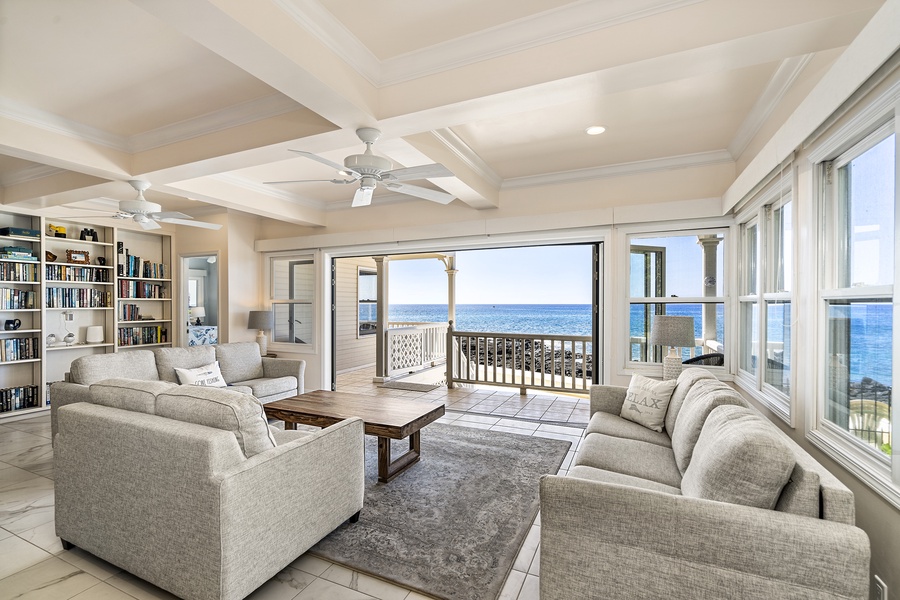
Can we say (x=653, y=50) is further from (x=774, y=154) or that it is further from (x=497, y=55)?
(x=774, y=154)

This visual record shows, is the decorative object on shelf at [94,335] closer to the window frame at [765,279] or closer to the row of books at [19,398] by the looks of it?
the row of books at [19,398]

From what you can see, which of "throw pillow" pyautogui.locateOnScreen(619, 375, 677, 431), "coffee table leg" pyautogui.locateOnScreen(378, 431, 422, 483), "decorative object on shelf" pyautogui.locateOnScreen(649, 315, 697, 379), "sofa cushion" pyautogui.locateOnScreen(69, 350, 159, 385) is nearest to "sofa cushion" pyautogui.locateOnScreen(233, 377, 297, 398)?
"sofa cushion" pyautogui.locateOnScreen(69, 350, 159, 385)

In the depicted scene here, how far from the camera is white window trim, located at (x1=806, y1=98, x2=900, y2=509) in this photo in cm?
149

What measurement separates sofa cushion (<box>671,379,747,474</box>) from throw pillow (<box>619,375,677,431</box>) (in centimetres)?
39

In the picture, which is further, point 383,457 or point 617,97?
point 383,457

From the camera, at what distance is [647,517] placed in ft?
4.79

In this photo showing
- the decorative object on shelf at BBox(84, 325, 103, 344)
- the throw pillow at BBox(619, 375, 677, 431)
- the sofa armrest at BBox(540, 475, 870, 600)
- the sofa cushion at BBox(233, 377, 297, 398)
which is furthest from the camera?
the decorative object on shelf at BBox(84, 325, 103, 344)

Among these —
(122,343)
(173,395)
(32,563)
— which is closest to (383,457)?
(173,395)

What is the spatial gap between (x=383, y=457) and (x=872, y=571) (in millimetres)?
2595

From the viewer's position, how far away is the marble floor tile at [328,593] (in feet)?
6.20

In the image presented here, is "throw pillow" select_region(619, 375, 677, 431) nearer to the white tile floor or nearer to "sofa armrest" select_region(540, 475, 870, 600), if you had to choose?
the white tile floor

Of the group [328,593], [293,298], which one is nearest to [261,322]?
[293,298]

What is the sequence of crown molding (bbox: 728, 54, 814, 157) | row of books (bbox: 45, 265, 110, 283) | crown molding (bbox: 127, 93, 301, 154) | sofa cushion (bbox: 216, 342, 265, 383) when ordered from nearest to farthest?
1. crown molding (bbox: 728, 54, 814, 157)
2. crown molding (bbox: 127, 93, 301, 154)
3. sofa cushion (bbox: 216, 342, 265, 383)
4. row of books (bbox: 45, 265, 110, 283)

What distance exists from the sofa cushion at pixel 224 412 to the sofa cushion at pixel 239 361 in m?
2.93
